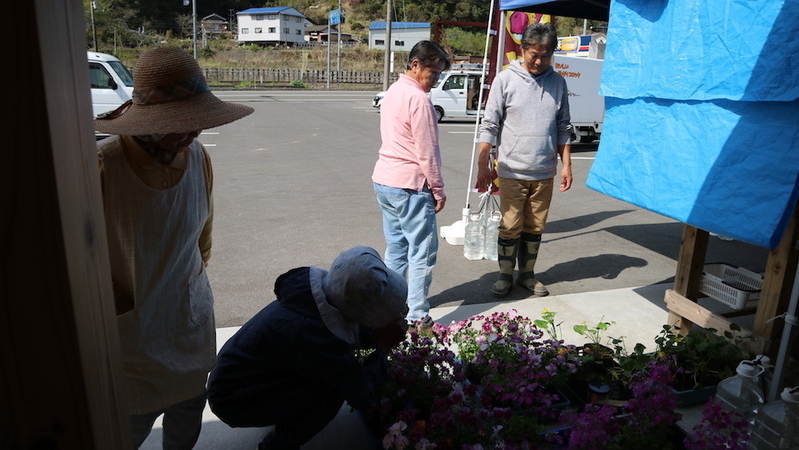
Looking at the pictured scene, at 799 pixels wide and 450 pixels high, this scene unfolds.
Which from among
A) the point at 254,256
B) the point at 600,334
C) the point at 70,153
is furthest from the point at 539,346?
the point at 254,256

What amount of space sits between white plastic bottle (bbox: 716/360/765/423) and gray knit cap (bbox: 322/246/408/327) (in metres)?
1.59

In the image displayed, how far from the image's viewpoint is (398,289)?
209 cm

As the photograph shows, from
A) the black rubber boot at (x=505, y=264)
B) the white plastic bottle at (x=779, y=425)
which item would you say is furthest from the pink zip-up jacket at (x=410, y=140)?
the white plastic bottle at (x=779, y=425)

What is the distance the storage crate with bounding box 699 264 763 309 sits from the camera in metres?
3.23

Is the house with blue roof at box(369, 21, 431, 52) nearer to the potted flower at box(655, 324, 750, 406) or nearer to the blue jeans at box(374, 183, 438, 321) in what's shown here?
the blue jeans at box(374, 183, 438, 321)

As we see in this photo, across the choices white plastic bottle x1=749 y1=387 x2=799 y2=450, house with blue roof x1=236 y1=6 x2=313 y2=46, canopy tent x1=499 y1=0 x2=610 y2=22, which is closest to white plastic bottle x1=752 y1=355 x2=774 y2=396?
white plastic bottle x1=749 y1=387 x2=799 y2=450

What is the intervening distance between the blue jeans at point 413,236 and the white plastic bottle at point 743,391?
1.64 m

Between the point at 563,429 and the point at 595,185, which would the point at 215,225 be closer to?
the point at 595,185

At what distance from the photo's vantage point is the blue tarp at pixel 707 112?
259 cm

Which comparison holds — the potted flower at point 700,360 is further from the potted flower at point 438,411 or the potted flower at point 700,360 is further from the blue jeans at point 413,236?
the blue jeans at point 413,236

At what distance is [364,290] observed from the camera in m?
2.02

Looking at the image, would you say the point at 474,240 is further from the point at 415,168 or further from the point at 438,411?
the point at 438,411

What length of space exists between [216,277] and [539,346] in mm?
2772

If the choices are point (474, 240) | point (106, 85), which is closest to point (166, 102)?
point (474, 240)
